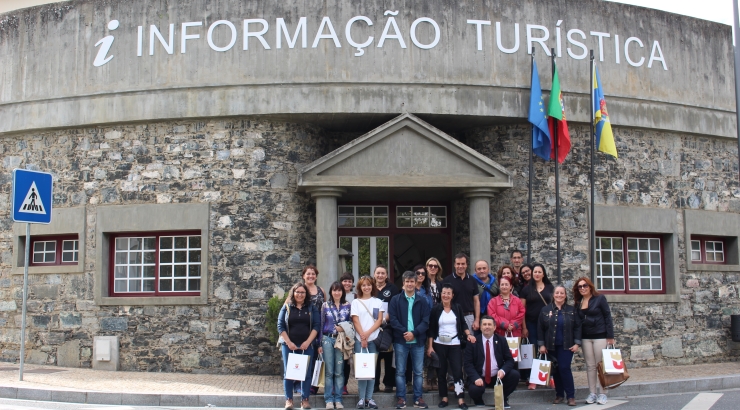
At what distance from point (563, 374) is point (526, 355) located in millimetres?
637

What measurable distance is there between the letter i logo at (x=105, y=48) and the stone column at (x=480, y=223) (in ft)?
21.0

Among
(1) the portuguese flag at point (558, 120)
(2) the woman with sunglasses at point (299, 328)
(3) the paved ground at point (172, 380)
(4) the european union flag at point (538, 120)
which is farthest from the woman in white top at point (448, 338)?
(1) the portuguese flag at point (558, 120)

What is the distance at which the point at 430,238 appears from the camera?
44.5 ft

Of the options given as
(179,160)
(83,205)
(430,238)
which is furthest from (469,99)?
(83,205)

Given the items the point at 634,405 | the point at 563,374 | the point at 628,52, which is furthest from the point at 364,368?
the point at 628,52

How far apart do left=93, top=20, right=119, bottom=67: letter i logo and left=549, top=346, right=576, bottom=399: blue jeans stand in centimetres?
867

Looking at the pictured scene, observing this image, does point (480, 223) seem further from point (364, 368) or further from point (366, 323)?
point (364, 368)

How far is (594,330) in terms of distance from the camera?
945 centimetres

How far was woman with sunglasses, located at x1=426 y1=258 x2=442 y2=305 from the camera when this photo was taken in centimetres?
974

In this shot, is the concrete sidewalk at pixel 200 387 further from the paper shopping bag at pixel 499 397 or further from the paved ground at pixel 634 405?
the paper shopping bag at pixel 499 397

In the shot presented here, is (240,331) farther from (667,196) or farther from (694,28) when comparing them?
(694,28)

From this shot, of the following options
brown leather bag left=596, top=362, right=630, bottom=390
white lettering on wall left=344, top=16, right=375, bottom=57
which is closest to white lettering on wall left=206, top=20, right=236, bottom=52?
white lettering on wall left=344, top=16, right=375, bottom=57

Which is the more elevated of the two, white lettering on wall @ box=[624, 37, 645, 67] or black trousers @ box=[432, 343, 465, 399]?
white lettering on wall @ box=[624, 37, 645, 67]

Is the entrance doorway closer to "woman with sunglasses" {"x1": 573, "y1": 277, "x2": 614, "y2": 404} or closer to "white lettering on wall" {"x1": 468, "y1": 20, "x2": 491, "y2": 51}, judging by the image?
"white lettering on wall" {"x1": 468, "y1": 20, "x2": 491, "y2": 51}
